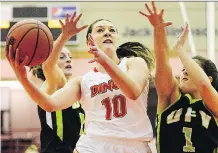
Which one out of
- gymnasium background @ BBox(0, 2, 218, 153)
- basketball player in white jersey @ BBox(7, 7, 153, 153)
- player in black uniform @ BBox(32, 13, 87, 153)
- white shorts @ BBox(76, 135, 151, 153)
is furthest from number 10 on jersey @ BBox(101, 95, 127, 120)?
gymnasium background @ BBox(0, 2, 218, 153)

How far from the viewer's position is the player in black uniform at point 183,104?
3.22 meters

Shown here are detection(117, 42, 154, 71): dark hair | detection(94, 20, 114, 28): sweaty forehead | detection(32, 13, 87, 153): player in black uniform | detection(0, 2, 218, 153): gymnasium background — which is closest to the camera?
detection(94, 20, 114, 28): sweaty forehead

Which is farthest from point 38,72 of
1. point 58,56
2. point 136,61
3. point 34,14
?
point 34,14

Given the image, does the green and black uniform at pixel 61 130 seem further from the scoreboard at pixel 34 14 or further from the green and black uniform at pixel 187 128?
the scoreboard at pixel 34 14

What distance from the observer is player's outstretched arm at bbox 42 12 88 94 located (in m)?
3.53

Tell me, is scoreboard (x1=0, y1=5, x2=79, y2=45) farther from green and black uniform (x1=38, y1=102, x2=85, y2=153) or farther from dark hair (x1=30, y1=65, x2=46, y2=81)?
green and black uniform (x1=38, y1=102, x2=85, y2=153)

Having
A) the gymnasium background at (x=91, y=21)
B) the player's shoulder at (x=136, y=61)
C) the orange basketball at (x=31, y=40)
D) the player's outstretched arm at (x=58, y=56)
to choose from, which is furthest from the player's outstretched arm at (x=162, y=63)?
the gymnasium background at (x=91, y=21)

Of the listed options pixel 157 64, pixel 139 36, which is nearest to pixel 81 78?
pixel 157 64

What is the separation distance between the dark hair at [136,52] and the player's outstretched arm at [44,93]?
386 millimetres

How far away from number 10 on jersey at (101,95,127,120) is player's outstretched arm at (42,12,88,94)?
495 mm

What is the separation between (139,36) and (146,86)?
6.39 meters

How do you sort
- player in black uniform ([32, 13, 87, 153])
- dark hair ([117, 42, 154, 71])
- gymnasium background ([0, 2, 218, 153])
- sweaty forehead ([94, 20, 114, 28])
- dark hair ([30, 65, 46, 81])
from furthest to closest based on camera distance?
gymnasium background ([0, 2, 218, 153]) → dark hair ([30, 65, 46, 81]) → player in black uniform ([32, 13, 87, 153]) → dark hair ([117, 42, 154, 71]) → sweaty forehead ([94, 20, 114, 28])

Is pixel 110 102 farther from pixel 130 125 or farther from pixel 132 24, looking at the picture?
pixel 132 24

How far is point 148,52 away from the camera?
3689 millimetres
